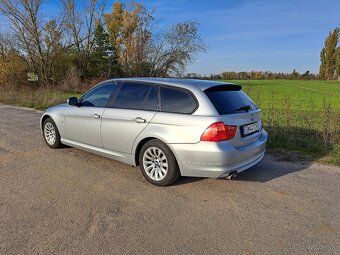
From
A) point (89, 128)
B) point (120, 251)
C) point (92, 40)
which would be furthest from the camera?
point (92, 40)

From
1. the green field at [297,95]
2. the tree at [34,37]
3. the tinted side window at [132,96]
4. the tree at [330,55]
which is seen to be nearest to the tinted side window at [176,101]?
the tinted side window at [132,96]

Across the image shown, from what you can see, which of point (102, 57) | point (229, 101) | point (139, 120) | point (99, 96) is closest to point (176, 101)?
point (139, 120)

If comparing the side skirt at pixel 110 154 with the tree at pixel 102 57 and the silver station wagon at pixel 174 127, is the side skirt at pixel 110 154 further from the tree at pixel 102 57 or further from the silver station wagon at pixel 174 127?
the tree at pixel 102 57

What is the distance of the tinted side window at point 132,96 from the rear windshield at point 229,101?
1.00m

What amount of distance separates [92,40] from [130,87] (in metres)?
40.1

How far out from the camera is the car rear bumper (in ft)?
12.1

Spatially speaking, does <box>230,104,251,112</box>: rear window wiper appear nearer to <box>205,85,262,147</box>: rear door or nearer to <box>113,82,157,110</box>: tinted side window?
<box>205,85,262,147</box>: rear door

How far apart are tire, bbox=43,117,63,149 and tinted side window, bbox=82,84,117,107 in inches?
42.1

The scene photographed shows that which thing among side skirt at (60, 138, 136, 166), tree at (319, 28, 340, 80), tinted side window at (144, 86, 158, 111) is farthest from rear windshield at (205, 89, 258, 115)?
tree at (319, 28, 340, 80)

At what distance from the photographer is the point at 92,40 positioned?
136ft

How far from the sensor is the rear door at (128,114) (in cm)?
429

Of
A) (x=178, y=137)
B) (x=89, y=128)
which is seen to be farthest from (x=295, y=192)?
(x=89, y=128)

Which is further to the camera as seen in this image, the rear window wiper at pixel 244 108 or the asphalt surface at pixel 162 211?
the rear window wiper at pixel 244 108

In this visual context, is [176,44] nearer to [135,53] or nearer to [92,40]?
[135,53]
